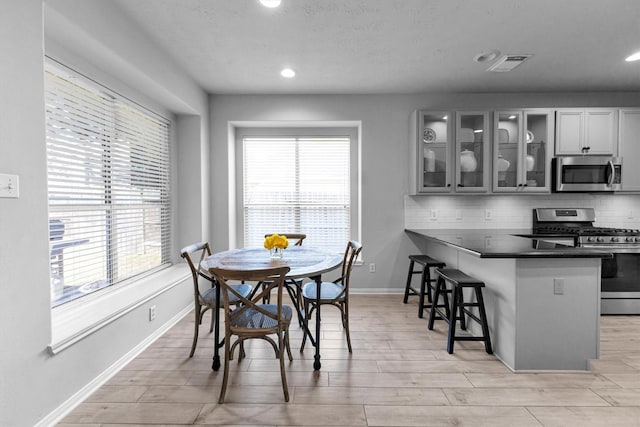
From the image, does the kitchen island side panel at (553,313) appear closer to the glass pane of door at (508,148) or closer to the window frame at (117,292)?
the glass pane of door at (508,148)

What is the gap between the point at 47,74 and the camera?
2.07m

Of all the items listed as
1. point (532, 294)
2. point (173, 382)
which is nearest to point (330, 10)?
point (532, 294)

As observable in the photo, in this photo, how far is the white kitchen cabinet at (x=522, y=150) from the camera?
12.5ft

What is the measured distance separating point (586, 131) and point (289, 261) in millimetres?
3846

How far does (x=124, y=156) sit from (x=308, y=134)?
2316 mm

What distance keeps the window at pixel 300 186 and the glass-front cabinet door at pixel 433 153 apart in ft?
3.25

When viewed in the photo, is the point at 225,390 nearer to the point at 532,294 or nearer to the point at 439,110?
the point at 532,294

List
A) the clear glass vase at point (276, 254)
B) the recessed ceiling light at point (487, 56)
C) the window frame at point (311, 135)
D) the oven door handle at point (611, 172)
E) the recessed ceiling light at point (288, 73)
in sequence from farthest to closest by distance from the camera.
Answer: the window frame at point (311, 135)
the oven door handle at point (611, 172)
the recessed ceiling light at point (288, 73)
the recessed ceiling light at point (487, 56)
the clear glass vase at point (276, 254)

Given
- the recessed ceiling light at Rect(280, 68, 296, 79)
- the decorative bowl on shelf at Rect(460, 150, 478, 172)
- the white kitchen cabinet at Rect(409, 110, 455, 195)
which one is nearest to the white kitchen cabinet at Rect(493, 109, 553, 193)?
the decorative bowl on shelf at Rect(460, 150, 478, 172)

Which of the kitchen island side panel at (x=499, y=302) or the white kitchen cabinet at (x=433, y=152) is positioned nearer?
the kitchen island side panel at (x=499, y=302)

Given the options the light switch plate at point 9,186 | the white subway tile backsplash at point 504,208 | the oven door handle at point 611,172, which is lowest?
the white subway tile backsplash at point 504,208

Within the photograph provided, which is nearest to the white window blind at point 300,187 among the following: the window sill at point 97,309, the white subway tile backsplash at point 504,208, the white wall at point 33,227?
the white subway tile backsplash at point 504,208

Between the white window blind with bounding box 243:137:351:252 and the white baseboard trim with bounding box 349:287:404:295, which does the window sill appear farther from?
the white baseboard trim with bounding box 349:287:404:295

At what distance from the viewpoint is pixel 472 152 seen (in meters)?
3.86
